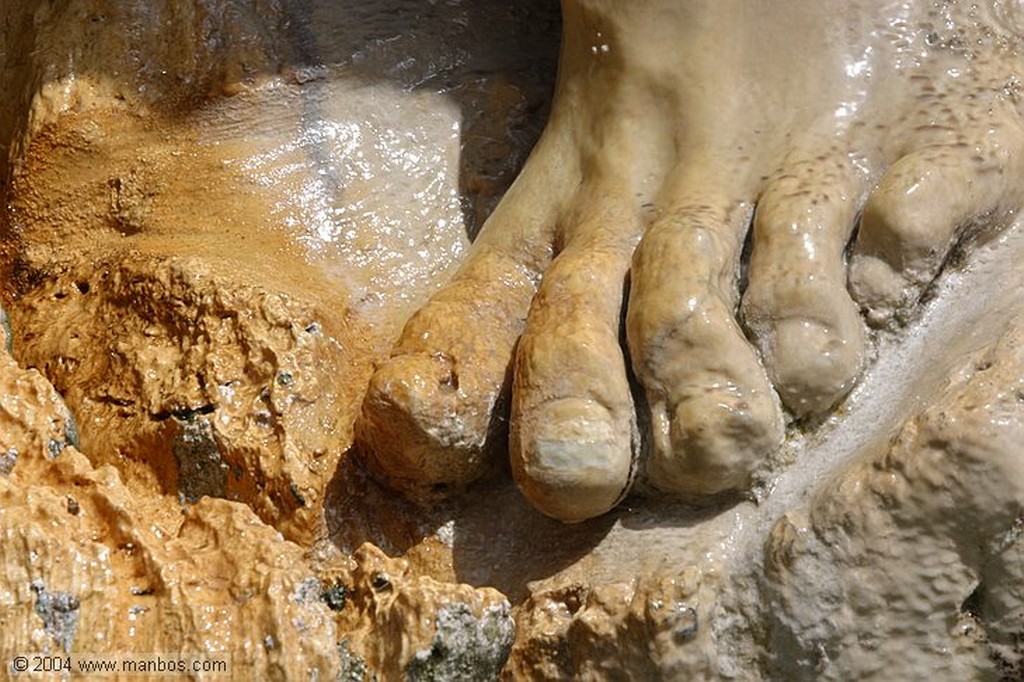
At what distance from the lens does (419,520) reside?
1937 millimetres

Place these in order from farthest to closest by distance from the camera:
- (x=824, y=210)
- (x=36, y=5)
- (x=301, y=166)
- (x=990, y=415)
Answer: (x=36, y=5) < (x=301, y=166) < (x=824, y=210) < (x=990, y=415)

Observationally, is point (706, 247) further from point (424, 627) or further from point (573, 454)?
point (424, 627)

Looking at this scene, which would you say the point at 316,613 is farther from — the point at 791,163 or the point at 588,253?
A: the point at 791,163

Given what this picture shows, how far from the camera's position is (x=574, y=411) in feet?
5.70

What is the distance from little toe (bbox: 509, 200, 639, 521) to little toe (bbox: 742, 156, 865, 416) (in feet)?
0.61

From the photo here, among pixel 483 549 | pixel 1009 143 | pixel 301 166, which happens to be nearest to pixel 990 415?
pixel 1009 143

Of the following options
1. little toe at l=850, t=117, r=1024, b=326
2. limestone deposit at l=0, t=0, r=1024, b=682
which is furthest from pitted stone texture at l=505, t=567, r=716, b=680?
little toe at l=850, t=117, r=1024, b=326

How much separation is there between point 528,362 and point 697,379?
8.3 inches

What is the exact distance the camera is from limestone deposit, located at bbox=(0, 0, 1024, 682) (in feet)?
5.34

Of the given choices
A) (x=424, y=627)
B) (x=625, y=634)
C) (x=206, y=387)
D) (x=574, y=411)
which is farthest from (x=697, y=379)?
(x=206, y=387)

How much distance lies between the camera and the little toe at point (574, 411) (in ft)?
5.68

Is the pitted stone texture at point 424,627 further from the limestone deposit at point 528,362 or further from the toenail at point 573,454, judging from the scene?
the toenail at point 573,454

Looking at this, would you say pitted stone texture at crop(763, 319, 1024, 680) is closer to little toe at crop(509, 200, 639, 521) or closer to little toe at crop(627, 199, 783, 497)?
little toe at crop(627, 199, 783, 497)

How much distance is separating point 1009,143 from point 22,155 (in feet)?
5.10
